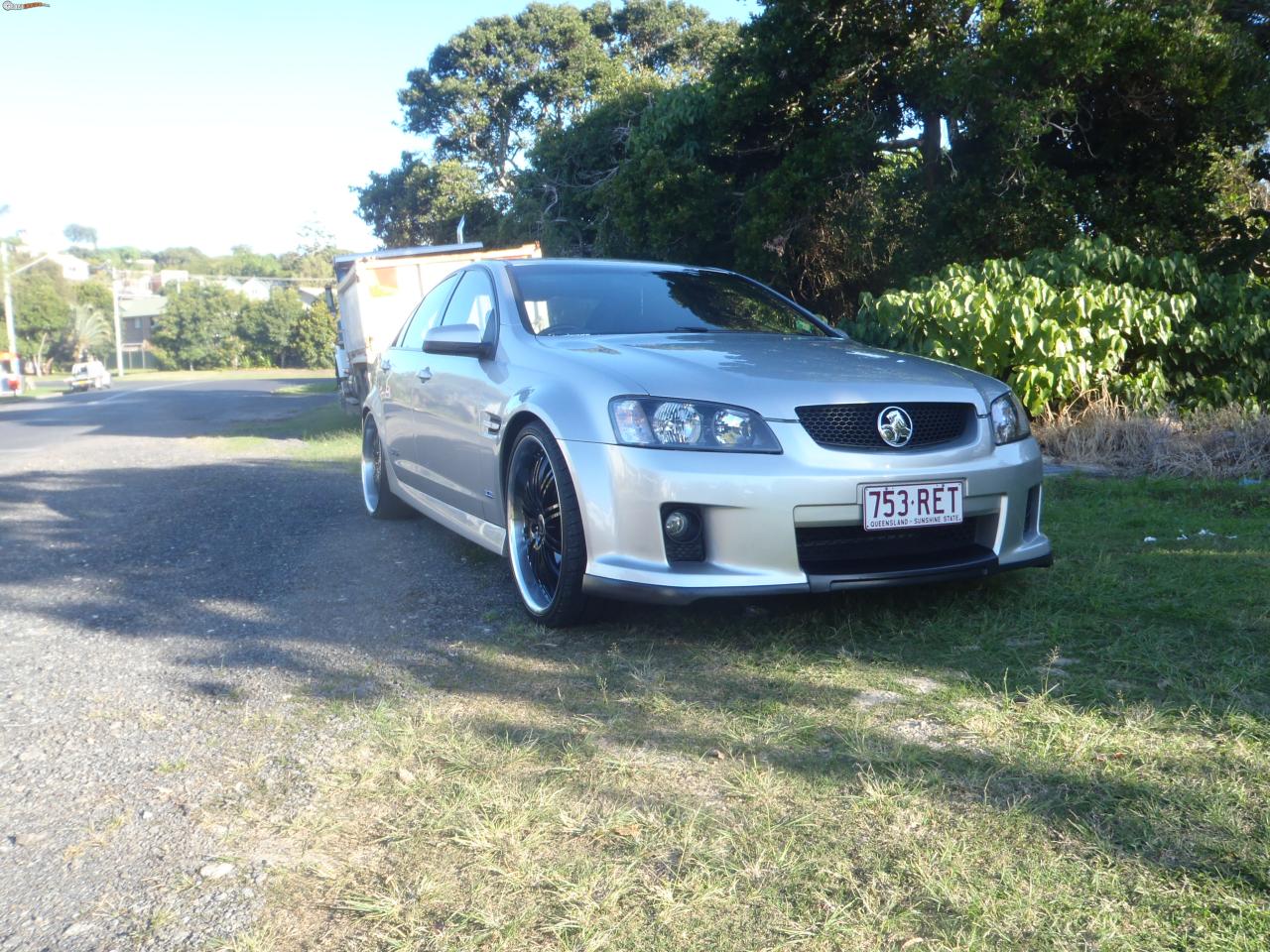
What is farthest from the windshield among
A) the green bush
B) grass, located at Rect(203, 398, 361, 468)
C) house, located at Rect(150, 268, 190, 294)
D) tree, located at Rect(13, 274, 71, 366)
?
house, located at Rect(150, 268, 190, 294)

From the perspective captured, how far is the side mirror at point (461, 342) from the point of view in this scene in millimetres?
4895

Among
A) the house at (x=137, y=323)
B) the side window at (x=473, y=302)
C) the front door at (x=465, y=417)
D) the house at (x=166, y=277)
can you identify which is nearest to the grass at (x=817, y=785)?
the front door at (x=465, y=417)

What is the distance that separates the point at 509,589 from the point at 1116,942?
3420 mm

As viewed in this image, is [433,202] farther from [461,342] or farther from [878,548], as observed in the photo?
[878,548]

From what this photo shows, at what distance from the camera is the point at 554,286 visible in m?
5.28

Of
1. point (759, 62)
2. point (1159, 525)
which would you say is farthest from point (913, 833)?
point (759, 62)

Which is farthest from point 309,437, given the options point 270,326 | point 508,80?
point 270,326

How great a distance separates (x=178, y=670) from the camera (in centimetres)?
404

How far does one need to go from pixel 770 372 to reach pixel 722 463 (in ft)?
1.81

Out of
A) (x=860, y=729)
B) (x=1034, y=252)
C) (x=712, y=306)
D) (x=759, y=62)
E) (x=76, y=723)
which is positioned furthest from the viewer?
(x=759, y=62)

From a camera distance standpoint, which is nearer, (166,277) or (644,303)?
(644,303)

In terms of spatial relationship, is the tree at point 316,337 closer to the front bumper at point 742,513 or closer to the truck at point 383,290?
the truck at point 383,290

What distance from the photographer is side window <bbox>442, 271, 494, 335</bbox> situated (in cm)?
541

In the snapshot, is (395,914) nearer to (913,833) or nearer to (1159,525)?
(913,833)
